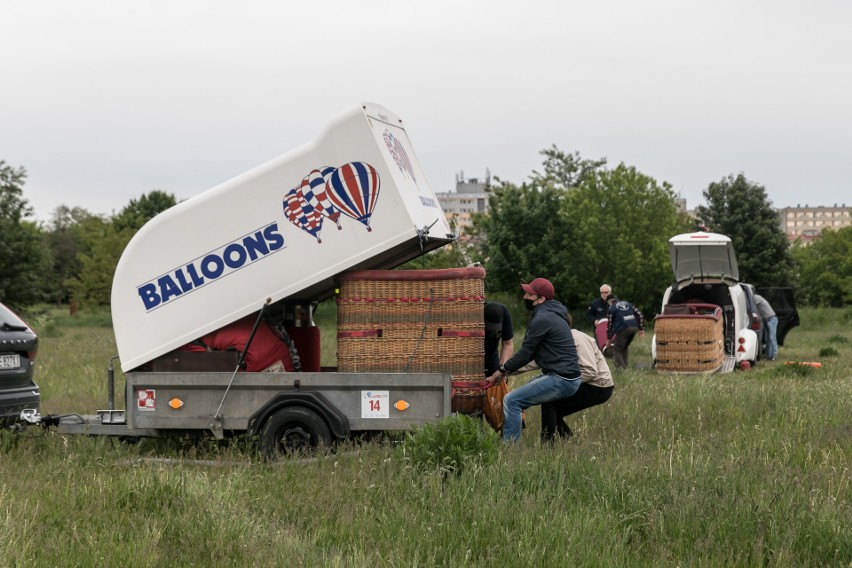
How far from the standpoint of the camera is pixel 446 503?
23.9 feet

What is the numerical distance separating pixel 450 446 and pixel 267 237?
2858 mm

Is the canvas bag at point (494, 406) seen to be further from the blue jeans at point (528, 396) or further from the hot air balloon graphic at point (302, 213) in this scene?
the hot air balloon graphic at point (302, 213)

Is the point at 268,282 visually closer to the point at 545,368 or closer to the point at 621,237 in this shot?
the point at 545,368

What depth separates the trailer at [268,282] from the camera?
9836 mm

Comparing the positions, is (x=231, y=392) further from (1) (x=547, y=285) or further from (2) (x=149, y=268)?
(1) (x=547, y=285)

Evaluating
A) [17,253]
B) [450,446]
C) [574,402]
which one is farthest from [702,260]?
[17,253]

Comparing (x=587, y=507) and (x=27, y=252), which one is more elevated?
(x=27, y=252)

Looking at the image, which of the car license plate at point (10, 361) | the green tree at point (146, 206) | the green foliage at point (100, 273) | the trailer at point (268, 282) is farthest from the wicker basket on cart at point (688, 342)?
the green tree at point (146, 206)

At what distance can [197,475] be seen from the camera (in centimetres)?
879

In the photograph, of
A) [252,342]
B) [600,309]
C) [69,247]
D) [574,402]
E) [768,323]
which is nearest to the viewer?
[252,342]

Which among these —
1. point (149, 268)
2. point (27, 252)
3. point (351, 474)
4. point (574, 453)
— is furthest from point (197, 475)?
point (27, 252)

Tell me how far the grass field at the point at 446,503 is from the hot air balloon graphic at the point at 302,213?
6.80ft

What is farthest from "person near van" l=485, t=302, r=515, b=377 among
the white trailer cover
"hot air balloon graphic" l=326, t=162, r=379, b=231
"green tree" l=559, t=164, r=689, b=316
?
"green tree" l=559, t=164, r=689, b=316

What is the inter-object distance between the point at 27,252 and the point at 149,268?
131 feet
